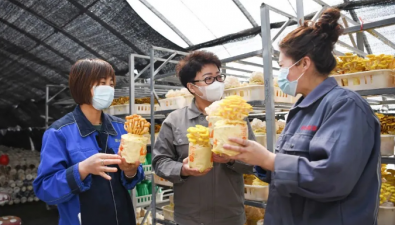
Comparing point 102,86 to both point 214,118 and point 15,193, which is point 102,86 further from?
point 15,193

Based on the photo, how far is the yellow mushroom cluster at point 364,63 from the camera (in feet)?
7.18

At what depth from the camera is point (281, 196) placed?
A: 1.34 meters

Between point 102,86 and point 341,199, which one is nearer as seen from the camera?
point 341,199

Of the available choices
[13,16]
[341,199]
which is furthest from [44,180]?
[13,16]

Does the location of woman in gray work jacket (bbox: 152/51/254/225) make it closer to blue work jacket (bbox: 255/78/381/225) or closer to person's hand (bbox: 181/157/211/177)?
person's hand (bbox: 181/157/211/177)

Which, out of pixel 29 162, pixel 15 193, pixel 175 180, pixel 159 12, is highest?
pixel 159 12

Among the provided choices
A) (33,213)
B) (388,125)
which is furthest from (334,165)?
(33,213)

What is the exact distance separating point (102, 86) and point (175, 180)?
74 centimetres

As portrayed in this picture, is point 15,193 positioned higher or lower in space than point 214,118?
lower

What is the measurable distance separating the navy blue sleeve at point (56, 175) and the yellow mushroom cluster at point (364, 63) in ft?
6.55

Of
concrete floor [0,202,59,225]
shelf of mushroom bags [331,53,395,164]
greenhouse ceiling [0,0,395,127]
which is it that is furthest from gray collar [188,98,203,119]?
concrete floor [0,202,59,225]

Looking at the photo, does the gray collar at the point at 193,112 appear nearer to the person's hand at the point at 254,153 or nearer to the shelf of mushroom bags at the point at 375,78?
the person's hand at the point at 254,153

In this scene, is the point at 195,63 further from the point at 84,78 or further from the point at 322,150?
the point at 322,150

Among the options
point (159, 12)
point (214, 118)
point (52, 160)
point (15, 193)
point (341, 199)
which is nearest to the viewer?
point (341, 199)
